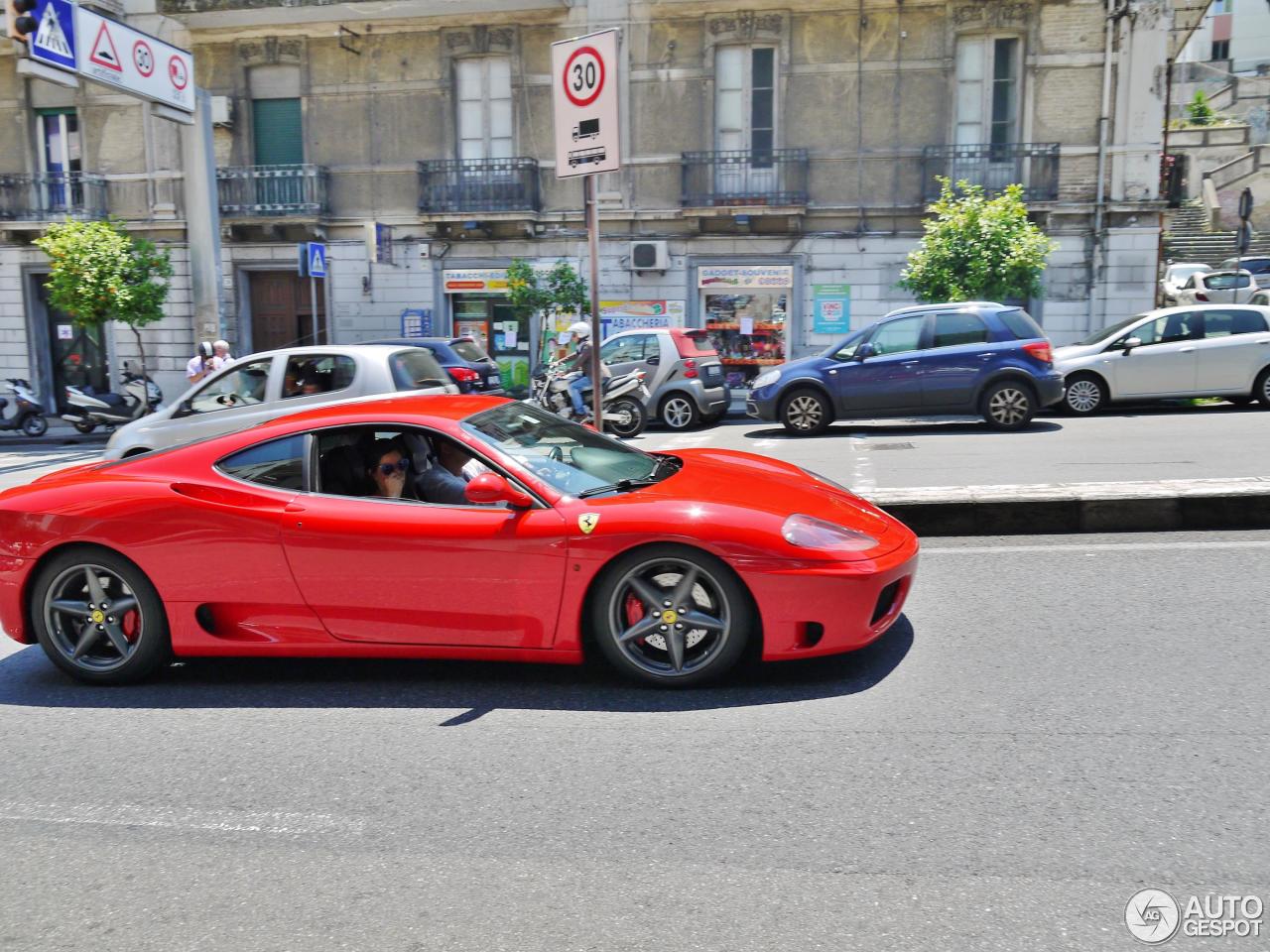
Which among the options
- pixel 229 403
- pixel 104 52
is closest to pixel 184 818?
pixel 229 403

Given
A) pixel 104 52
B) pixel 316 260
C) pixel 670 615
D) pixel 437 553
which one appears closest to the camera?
pixel 670 615

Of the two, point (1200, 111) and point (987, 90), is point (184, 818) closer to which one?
point (987, 90)

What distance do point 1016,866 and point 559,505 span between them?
237 centimetres

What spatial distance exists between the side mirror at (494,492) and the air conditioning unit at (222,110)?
21580mm

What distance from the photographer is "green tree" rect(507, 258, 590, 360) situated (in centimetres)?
2191

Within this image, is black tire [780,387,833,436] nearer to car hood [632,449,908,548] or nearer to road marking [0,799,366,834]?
car hood [632,449,908,548]

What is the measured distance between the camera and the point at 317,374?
1137 centimetres

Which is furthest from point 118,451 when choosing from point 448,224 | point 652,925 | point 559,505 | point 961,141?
point 961,141


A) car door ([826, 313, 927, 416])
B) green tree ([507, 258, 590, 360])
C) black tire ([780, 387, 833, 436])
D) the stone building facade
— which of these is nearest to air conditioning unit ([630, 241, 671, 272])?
the stone building facade

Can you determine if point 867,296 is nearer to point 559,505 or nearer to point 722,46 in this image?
point 722,46

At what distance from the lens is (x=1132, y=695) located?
4398 millimetres

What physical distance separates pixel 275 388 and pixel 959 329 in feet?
27.3

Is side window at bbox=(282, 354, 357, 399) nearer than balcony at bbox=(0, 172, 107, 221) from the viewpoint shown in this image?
Yes

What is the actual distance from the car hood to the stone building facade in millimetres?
16820
